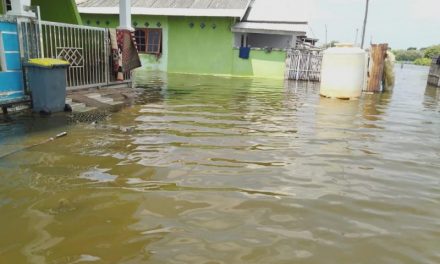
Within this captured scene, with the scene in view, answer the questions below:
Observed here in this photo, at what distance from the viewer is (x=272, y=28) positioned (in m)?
19.0

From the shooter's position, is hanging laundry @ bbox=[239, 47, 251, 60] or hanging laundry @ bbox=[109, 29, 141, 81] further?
hanging laundry @ bbox=[239, 47, 251, 60]

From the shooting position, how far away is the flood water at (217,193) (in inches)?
102

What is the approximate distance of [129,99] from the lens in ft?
32.2

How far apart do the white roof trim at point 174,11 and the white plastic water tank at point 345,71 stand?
327 inches

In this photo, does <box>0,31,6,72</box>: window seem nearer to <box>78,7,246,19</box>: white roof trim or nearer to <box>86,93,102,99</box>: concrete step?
<box>86,93,102,99</box>: concrete step

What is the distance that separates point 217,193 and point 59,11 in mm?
10758

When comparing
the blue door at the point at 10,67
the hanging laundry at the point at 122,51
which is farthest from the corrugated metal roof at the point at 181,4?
the blue door at the point at 10,67

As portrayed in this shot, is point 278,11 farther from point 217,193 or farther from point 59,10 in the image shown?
point 217,193

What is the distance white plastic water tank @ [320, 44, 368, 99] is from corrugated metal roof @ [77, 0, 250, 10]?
354 inches

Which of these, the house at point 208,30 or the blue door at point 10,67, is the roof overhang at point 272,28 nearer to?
the house at point 208,30

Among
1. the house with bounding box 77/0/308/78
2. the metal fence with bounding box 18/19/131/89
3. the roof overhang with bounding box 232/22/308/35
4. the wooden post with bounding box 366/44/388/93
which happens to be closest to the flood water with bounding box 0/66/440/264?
the metal fence with bounding box 18/19/131/89

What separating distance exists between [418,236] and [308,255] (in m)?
0.97

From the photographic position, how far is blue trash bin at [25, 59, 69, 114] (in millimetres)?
6879

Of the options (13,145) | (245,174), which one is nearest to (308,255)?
(245,174)
